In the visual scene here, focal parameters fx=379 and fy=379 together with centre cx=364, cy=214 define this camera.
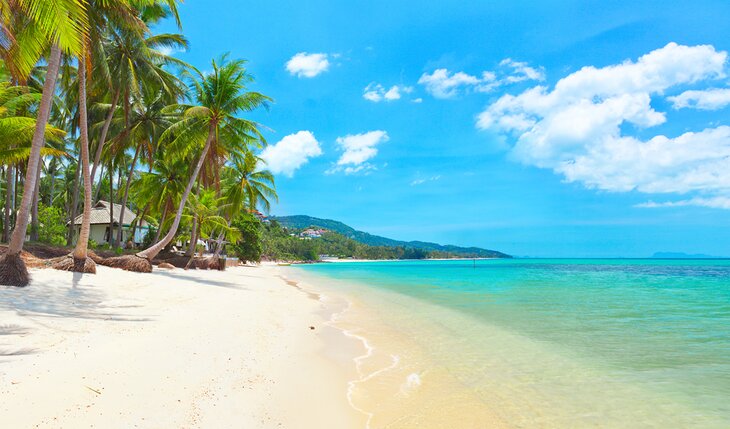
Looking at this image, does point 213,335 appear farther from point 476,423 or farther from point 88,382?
point 476,423

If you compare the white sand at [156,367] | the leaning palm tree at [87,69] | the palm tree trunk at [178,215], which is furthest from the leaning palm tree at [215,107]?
the white sand at [156,367]

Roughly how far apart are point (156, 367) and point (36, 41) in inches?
353

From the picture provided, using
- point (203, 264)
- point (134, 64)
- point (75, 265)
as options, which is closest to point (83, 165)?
point (75, 265)

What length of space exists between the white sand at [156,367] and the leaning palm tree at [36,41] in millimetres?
553

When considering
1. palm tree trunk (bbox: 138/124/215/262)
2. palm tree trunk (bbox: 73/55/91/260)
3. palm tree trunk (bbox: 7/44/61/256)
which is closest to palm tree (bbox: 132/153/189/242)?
palm tree trunk (bbox: 138/124/215/262)

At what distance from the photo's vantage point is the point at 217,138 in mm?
18359

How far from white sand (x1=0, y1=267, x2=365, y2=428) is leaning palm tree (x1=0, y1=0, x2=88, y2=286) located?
1.81 feet

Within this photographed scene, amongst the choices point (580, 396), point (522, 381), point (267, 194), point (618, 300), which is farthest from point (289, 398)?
point (267, 194)

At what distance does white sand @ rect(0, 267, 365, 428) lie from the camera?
9.87 ft

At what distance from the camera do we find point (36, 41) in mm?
8656

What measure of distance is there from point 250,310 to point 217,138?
11.7 m

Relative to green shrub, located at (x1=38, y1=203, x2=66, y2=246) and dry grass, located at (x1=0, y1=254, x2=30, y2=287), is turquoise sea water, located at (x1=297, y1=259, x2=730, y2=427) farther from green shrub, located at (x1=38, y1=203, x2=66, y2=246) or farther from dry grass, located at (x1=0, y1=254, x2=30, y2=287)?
green shrub, located at (x1=38, y1=203, x2=66, y2=246)

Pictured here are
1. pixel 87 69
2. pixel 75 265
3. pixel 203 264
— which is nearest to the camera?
pixel 75 265

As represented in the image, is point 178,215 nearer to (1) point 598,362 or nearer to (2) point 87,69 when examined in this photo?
(2) point 87,69
